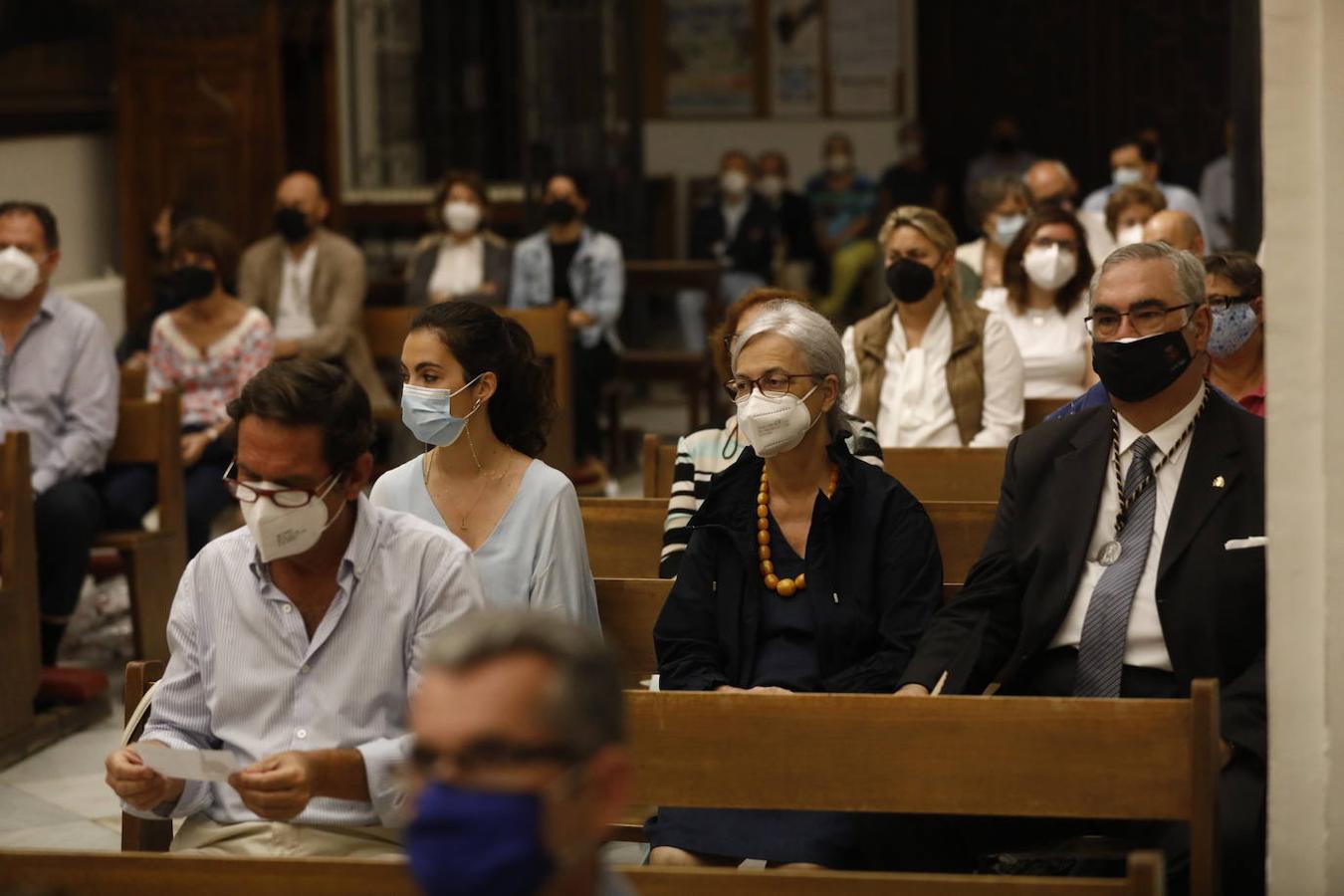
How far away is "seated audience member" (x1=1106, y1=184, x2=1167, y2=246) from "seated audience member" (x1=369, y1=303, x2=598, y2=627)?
4.20 meters

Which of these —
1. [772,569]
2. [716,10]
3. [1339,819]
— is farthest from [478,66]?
[1339,819]

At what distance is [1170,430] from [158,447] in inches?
153

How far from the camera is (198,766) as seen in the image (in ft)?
9.25

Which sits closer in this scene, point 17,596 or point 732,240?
point 17,596

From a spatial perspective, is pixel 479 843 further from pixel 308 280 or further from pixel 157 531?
pixel 308 280

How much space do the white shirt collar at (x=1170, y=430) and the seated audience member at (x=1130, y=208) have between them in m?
4.21

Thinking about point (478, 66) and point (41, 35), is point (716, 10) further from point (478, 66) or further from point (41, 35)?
point (41, 35)

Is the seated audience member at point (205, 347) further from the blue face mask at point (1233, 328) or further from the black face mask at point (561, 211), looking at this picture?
the blue face mask at point (1233, 328)

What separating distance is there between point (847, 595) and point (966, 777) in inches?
28.6

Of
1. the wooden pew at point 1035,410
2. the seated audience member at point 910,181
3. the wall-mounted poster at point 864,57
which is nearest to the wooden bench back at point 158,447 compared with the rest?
the wooden pew at point 1035,410

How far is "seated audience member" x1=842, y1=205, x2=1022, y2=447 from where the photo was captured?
557 centimetres

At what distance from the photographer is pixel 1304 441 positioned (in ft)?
8.82

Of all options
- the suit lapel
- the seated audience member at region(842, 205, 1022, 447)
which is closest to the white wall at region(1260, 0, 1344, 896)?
the suit lapel

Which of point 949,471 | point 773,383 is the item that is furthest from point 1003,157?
point 773,383
